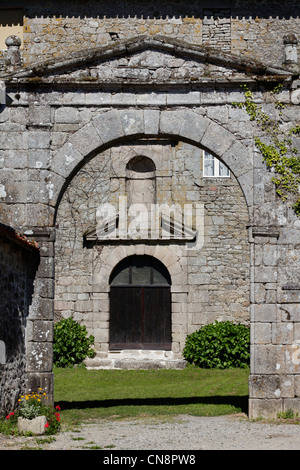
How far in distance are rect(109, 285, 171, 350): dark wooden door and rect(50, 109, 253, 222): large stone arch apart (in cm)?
730

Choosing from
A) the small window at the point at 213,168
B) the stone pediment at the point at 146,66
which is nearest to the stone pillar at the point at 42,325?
the stone pediment at the point at 146,66

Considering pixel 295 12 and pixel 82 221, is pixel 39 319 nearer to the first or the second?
pixel 82 221

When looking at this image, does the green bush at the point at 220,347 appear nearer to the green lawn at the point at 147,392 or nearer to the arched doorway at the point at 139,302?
the green lawn at the point at 147,392

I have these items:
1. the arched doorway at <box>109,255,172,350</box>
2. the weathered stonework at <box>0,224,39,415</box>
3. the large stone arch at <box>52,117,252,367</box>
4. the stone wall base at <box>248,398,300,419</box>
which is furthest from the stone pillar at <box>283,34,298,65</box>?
the arched doorway at <box>109,255,172,350</box>

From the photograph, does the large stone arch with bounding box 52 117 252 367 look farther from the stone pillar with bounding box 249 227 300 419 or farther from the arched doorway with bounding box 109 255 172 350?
the arched doorway with bounding box 109 255 172 350

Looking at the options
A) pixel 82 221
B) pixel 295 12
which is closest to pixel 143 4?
pixel 295 12

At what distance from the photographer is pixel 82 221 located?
16.7 metres

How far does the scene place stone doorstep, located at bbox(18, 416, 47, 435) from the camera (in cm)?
814

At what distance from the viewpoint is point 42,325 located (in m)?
9.50

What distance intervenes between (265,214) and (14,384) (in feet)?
11.9

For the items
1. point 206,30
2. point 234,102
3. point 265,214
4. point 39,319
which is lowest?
point 39,319

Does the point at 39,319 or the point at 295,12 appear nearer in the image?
the point at 39,319

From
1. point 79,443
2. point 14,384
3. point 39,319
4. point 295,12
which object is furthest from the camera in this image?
point 295,12

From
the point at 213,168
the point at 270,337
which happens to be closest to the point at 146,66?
the point at 270,337
